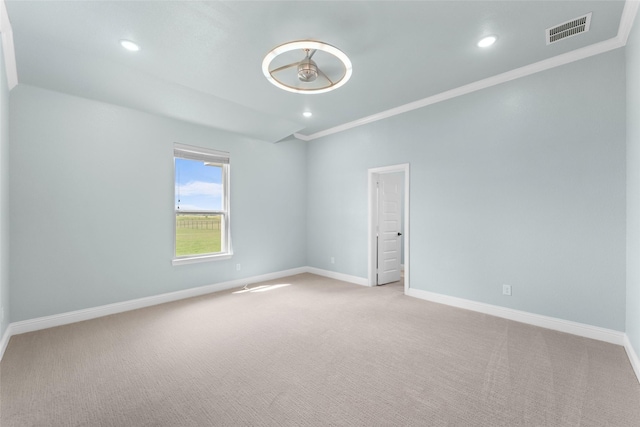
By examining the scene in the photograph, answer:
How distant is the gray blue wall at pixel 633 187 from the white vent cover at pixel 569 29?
341 millimetres

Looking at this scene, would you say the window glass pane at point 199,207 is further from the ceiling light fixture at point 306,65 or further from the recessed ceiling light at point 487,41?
the recessed ceiling light at point 487,41

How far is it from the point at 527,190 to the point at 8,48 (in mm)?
5490

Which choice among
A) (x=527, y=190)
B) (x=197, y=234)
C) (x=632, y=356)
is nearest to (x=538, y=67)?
(x=527, y=190)

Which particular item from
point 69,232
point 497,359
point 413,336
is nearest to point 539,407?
point 497,359

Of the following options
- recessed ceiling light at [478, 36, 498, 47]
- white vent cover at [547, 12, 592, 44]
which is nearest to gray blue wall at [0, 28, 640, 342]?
white vent cover at [547, 12, 592, 44]

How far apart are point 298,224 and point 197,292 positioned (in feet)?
7.95

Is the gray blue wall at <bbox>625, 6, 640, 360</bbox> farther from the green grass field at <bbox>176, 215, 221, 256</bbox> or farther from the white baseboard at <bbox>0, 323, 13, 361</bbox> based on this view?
the white baseboard at <bbox>0, 323, 13, 361</bbox>

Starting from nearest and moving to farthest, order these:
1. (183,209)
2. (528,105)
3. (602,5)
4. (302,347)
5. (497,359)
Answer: (602,5), (497,359), (302,347), (528,105), (183,209)

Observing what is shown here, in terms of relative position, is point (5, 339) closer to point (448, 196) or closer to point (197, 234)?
point (197, 234)

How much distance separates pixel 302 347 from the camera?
2.73m

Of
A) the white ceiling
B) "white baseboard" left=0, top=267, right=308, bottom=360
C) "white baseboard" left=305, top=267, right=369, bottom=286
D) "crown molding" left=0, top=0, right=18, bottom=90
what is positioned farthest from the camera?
"white baseboard" left=305, top=267, right=369, bottom=286

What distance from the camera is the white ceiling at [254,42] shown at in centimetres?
221

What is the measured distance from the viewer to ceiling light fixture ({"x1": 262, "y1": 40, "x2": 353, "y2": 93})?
2.27 metres

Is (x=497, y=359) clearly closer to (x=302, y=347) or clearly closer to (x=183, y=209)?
(x=302, y=347)
